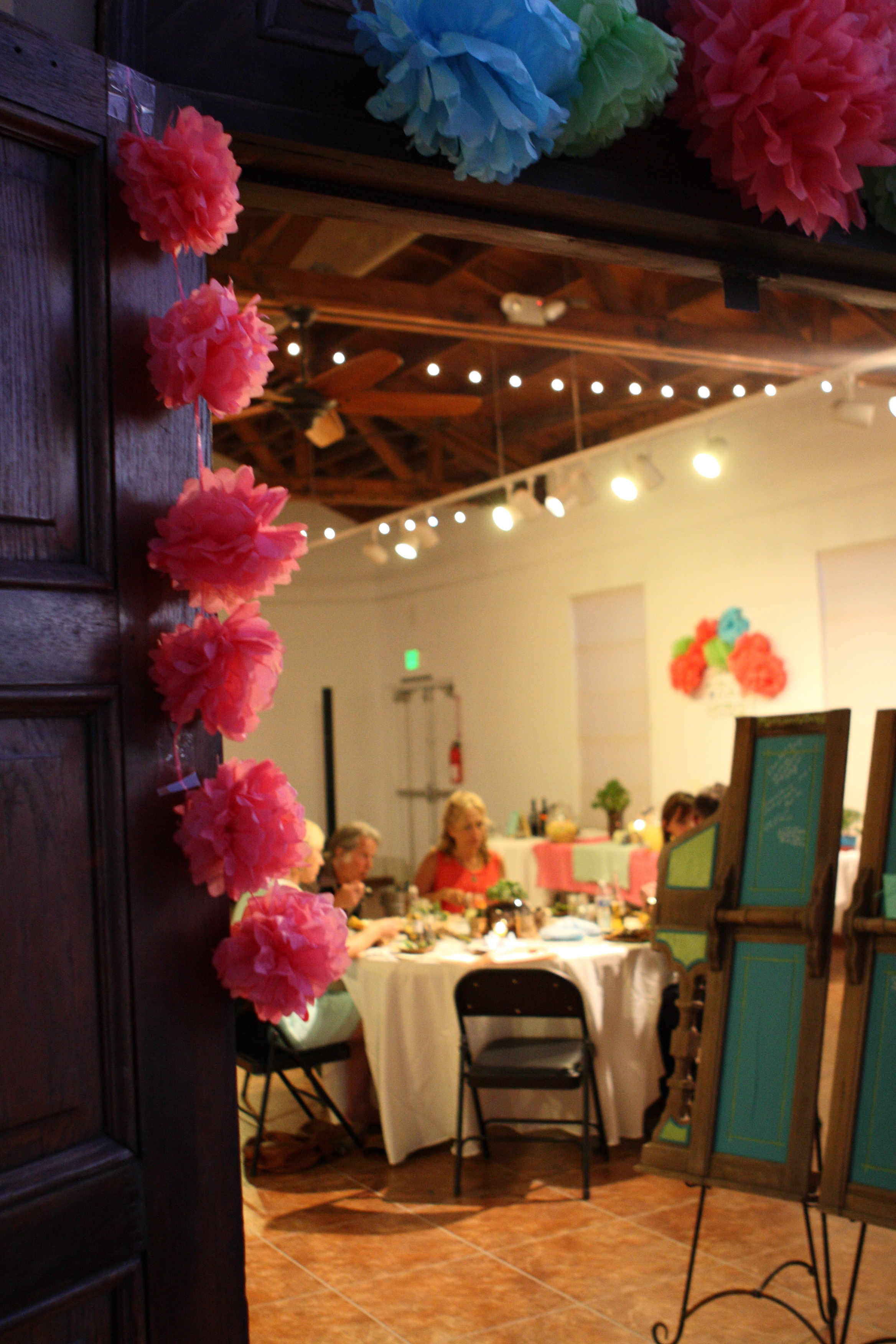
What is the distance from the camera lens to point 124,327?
1665 mm

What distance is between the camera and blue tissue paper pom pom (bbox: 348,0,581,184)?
5.76ft

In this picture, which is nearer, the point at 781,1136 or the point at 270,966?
the point at 270,966

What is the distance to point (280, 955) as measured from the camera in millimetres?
1656

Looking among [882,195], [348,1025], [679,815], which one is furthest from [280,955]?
[679,815]

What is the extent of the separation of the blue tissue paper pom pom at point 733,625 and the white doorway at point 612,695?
1083mm

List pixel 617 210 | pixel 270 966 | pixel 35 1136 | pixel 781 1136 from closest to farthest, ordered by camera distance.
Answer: pixel 35 1136 < pixel 270 966 < pixel 617 210 < pixel 781 1136

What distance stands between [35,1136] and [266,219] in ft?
21.3

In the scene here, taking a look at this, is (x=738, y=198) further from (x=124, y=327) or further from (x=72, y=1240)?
(x=72, y=1240)

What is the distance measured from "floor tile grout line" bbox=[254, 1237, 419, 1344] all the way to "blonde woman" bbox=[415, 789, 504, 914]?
2.39 m

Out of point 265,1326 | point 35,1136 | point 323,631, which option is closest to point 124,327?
point 35,1136

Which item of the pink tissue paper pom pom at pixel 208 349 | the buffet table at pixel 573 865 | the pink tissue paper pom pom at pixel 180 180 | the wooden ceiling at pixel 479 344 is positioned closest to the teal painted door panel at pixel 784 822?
the pink tissue paper pom pom at pixel 208 349

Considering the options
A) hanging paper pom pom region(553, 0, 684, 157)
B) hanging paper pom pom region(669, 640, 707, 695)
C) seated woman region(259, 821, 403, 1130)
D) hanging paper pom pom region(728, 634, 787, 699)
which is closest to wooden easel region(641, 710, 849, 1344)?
hanging paper pom pom region(553, 0, 684, 157)

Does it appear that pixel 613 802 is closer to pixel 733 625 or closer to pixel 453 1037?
pixel 733 625

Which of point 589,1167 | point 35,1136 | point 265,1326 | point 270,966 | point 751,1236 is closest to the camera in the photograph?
point 35,1136
